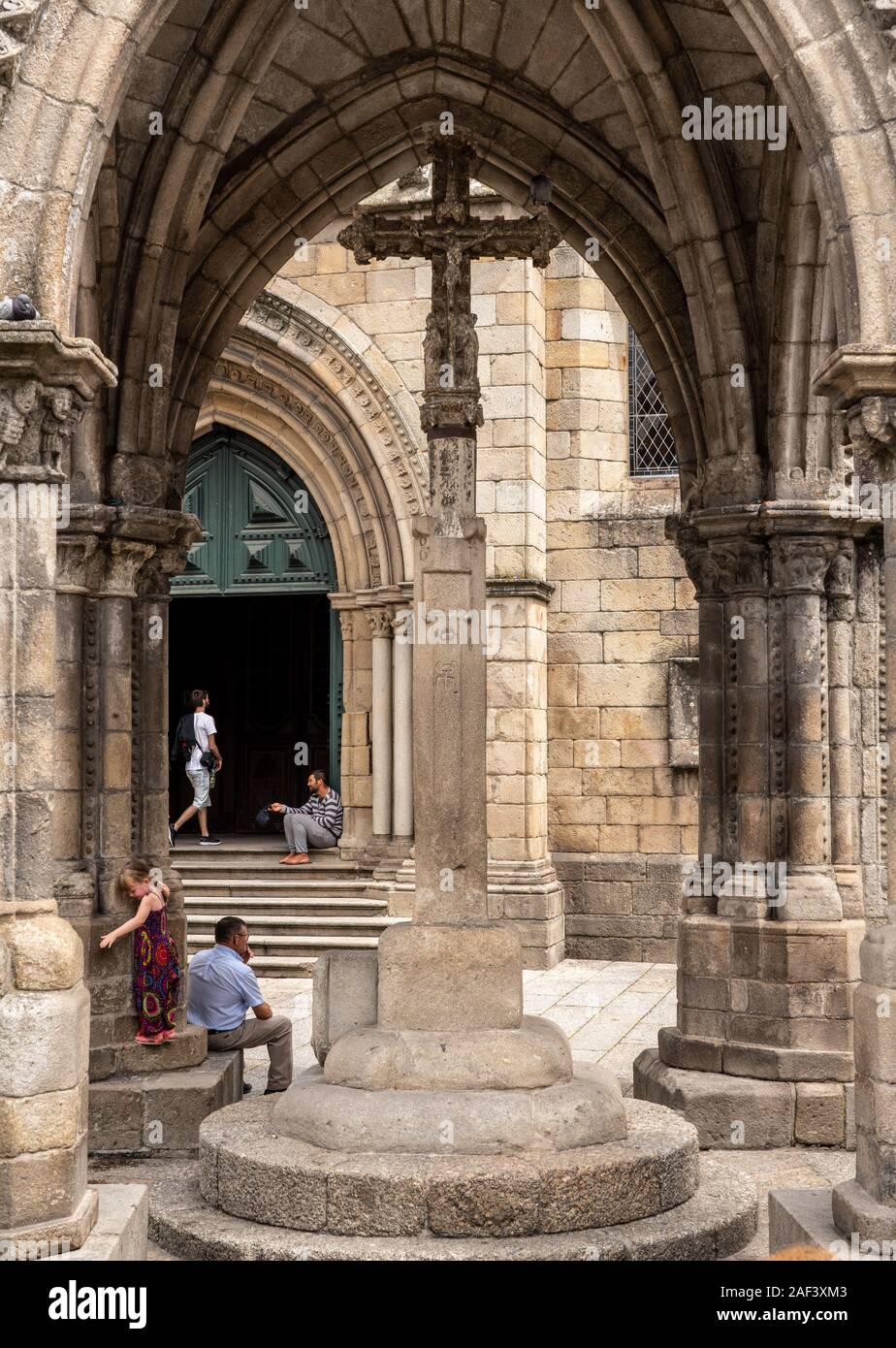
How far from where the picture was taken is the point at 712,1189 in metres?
5.48

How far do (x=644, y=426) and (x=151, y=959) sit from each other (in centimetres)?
692

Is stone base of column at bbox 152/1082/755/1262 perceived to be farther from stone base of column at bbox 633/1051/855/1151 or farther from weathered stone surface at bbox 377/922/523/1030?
stone base of column at bbox 633/1051/855/1151

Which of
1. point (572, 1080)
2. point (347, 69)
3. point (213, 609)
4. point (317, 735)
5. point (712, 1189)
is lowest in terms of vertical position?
point (712, 1189)

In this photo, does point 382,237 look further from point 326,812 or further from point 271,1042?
point 326,812

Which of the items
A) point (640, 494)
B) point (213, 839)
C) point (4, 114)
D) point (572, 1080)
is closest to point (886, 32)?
point (4, 114)

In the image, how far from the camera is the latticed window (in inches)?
487

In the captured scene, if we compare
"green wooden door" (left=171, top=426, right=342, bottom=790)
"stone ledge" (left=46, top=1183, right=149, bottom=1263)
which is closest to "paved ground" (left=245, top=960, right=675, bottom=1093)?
"green wooden door" (left=171, top=426, right=342, bottom=790)

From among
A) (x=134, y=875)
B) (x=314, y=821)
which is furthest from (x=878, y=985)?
(x=314, y=821)

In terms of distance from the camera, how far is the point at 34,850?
4250 millimetres

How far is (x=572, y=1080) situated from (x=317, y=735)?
32.6 feet

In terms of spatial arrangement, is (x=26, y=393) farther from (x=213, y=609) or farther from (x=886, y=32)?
(x=213, y=609)

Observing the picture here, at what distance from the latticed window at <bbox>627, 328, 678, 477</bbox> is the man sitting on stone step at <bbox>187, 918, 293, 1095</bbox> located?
6249mm

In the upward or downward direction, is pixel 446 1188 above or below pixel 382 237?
below

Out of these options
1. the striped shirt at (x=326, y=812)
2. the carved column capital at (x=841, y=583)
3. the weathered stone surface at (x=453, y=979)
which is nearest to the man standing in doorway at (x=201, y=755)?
the striped shirt at (x=326, y=812)
